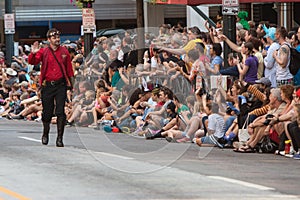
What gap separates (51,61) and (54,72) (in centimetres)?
22

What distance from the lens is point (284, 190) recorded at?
13.3 meters

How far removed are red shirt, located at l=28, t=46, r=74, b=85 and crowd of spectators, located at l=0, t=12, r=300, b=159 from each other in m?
3.14

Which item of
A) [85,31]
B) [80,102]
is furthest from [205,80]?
[85,31]

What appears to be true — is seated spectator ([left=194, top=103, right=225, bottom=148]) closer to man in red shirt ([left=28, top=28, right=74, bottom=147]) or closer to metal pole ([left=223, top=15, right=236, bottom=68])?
metal pole ([left=223, top=15, right=236, bottom=68])

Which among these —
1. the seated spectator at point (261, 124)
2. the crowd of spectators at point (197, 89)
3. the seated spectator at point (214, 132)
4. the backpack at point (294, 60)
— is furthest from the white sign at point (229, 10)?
the seated spectator at point (261, 124)

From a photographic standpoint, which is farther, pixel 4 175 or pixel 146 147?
pixel 146 147

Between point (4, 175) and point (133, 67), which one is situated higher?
point (133, 67)

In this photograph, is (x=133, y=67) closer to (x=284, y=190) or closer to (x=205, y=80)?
(x=205, y=80)

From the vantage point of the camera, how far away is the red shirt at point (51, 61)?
726 inches

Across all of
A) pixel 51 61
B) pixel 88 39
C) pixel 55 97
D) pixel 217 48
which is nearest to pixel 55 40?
pixel 51 61

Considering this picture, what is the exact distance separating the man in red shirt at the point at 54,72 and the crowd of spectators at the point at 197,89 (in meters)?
2.88

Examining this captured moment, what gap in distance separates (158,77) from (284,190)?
10.3m

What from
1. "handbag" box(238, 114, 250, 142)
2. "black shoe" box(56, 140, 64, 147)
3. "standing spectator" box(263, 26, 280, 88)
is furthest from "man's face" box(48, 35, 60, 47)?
"standing spectator" box(263, 26, 280, 88)

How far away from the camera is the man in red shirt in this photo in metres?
18.4
